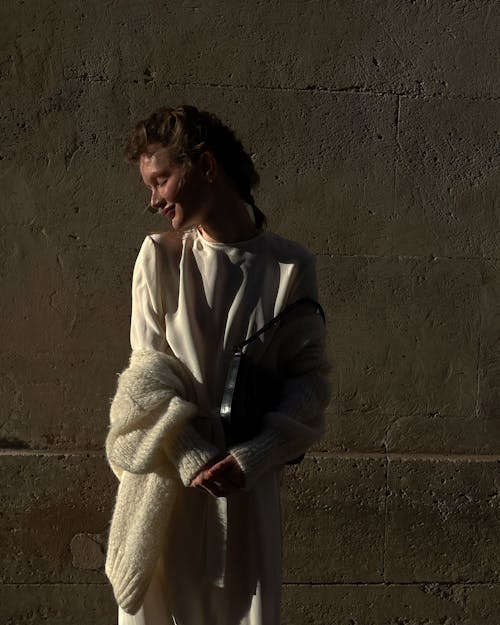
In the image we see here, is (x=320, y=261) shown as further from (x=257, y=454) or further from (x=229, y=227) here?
(x=257, y=454)

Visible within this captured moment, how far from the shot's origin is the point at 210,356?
118 inches

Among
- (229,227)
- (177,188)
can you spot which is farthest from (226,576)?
(177,188)

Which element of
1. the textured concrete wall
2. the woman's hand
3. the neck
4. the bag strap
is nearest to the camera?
the woman's hand

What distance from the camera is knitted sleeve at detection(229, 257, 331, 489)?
2.85 metres

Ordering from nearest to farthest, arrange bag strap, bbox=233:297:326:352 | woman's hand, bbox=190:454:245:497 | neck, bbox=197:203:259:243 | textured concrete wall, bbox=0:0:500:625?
1. woman's hand, bbox=190:454:245:497
2. bag strap, bbox=233:297:326:352
3. neck, bbox=197:203:259:243
4. textured concrete wall, bbox=0:0:500:625

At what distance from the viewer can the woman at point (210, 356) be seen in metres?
2.93

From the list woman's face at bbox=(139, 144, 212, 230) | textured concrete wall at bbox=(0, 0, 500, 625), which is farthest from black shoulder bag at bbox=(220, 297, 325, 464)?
textured concrete wall at bbox=(0, 0, 500, 625)

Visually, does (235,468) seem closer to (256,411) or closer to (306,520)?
(256,411)

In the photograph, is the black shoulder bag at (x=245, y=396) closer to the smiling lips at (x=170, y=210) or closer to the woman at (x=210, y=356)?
the woman at (x=210, y=356)

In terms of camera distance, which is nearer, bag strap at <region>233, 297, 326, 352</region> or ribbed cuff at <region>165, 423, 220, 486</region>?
ribbed cuff at <region>165, 423, 220, 486</region>

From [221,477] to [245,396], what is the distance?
24cm

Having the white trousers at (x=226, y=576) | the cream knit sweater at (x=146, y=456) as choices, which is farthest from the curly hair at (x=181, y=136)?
the white trousers at (x=226, y=576)

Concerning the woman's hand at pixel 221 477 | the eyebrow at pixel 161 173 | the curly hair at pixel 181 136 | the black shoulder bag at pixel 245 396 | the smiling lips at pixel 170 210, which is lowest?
the woman's hand at pixel 221 477

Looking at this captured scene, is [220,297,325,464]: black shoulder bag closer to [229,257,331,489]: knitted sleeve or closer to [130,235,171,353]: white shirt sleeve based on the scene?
[229,257,331,489]: knitted sleeve
